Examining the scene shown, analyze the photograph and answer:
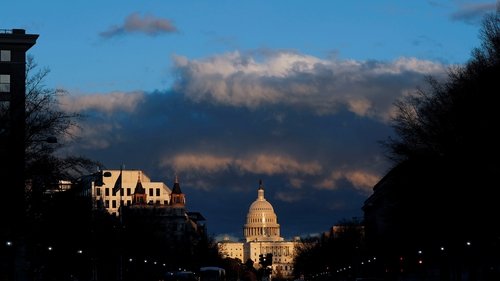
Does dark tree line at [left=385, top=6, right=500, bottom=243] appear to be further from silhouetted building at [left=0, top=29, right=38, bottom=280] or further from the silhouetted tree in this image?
silhouetted building at [left=0, top=29, right=38, bottom=280]

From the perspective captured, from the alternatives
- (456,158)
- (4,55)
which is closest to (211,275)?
(4,55)

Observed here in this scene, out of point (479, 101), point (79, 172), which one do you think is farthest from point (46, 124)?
point (479, 101)

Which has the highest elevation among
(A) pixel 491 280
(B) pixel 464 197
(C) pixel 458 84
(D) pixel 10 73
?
(D) pixel 10 73

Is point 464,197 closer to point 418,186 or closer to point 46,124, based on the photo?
point 418,186

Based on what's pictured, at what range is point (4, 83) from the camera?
108 metres

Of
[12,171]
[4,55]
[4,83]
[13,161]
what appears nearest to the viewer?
[13,161]

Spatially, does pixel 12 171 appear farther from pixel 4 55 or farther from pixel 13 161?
pixel 4 55

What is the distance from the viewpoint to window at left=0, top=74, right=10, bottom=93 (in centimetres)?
10706

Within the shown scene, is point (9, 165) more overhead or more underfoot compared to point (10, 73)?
more underfoot

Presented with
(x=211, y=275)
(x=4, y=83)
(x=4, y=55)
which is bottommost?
(x=211, y=275)

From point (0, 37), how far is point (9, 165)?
4644cm

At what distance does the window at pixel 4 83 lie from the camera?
107m

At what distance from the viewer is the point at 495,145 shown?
65.5m

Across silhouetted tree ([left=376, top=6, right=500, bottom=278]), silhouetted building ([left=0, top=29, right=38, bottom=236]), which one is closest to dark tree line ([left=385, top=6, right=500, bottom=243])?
silhouetted tree ([left=376, top=6, right=500, bottom=278])
